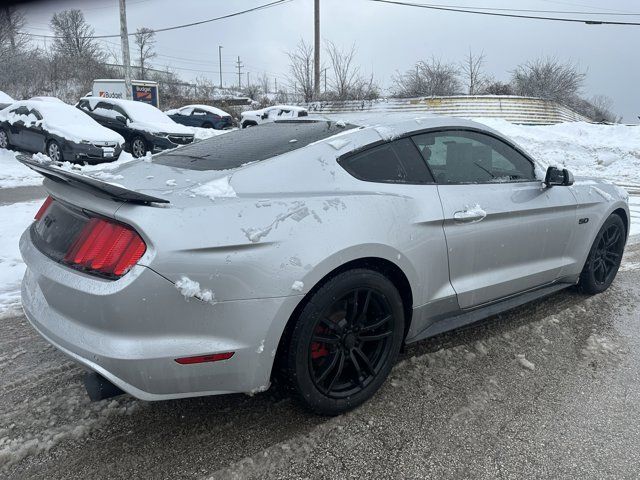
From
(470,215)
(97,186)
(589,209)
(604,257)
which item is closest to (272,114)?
(604,257)

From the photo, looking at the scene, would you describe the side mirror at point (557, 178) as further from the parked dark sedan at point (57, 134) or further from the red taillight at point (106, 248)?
the parked dark sedan at point (57, 134)

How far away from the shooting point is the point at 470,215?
292 cm

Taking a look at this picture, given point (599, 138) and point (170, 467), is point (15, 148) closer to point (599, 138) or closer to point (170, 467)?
point (170, 467)

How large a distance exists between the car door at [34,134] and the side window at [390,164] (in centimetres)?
1155

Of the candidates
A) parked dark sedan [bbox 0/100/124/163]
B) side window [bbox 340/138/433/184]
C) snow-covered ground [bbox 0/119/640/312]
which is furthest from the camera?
parked dark sedan [bbox 0/100/124/163]

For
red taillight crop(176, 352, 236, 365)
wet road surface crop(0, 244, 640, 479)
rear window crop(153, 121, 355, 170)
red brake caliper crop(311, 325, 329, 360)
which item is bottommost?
wet road surface crop(0, 244, 640, 479)

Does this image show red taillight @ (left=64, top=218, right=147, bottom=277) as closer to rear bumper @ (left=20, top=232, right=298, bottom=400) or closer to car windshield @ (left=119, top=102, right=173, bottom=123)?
rear bumper @ (left=20, top=232, right=298, bottom=400)

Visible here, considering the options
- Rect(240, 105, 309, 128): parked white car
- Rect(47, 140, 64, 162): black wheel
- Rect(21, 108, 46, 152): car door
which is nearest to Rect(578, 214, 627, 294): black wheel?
Rect(47, 140, 64, 162): black wheel

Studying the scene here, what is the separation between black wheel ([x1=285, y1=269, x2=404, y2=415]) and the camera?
232 centimetres

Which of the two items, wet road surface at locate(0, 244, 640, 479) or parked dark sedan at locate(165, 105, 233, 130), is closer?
wet road surface at locate(0, 244, 640, 479)

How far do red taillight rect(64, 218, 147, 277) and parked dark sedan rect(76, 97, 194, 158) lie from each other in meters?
12.4

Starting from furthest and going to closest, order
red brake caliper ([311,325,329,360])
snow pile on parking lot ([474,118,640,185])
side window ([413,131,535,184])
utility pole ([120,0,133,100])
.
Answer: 1. utility pole ([120,0,133,100])
2. snow pile on parking lot ([474,118,640,185])
3. side window ([413,131,535,184])
4. red brake caliper ([311,325,329,360])

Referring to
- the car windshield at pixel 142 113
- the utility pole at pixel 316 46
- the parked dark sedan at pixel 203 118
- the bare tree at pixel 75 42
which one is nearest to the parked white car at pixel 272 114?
the parked dark sedan at pixel 203 118

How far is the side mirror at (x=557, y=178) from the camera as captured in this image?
11.4 ft
